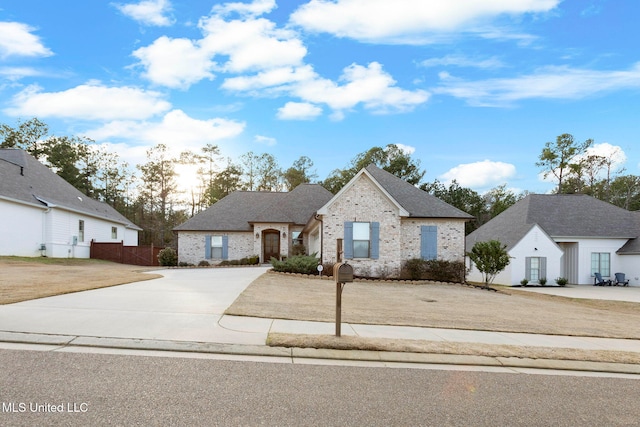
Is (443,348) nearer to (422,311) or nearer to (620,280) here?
(422,311)

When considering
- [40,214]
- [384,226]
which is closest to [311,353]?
[384,226]

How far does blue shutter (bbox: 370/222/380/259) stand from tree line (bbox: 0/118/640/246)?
2674cm

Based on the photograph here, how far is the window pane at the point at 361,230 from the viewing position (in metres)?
19.9

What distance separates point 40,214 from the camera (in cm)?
2523

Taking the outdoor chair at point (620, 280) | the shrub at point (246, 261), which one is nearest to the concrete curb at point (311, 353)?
the shrub at point (246, 261)

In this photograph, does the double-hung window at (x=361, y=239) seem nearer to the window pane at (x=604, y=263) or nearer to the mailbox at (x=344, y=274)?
the mailbox at (x=344, y=274)

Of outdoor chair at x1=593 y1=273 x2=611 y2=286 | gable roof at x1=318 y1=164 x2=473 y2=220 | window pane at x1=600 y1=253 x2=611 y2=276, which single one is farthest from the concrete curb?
window pane at x1=600 y1=253 x2=611 y2=276

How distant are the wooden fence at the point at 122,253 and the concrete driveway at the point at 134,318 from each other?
21729mm

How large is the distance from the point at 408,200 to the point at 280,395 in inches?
742

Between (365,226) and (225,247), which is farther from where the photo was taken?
(225,247)

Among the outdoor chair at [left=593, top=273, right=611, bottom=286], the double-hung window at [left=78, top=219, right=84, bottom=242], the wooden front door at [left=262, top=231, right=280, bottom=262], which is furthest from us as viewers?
the double-hung window at [left=78, top=219, right=84, bottom=242]

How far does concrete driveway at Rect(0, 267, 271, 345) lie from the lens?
628 centimetres

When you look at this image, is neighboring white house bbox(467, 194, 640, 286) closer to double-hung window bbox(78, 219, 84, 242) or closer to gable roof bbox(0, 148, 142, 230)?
double-hung window bbox(78, 219, 84, 242)

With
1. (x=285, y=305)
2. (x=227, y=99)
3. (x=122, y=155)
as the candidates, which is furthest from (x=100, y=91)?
(x=122, y=155)
